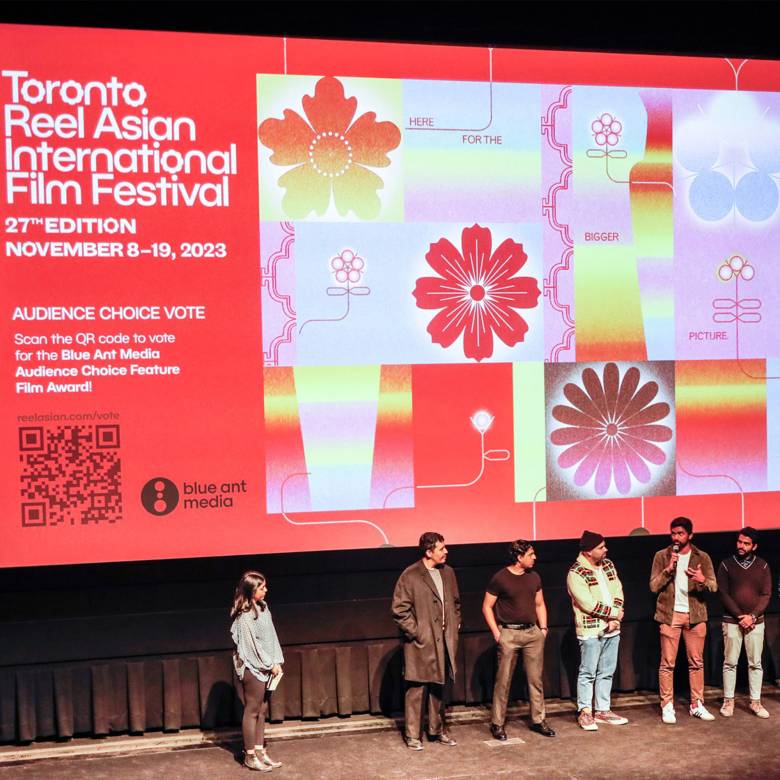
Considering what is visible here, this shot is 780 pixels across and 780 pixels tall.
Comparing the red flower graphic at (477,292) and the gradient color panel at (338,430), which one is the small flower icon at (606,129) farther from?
the gradient color panel at (338,430)

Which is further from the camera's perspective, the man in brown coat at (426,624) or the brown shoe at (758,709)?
the brown shoe at (758,709)

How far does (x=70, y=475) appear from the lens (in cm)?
688

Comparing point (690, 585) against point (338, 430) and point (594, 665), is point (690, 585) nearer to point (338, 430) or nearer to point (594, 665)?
point (594, 665)

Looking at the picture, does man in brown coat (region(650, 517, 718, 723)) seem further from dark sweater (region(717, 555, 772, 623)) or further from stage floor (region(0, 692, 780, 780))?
stage floor (region(0, 692, 780, 780))

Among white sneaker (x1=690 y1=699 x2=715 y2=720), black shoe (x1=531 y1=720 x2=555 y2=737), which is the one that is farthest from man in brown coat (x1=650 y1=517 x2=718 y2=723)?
black shoe (x1=531 y1=720 x2=555 y2=737)

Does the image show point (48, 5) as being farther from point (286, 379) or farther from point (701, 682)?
point (701, 682)

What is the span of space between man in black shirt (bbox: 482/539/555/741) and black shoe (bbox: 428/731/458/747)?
27 cm

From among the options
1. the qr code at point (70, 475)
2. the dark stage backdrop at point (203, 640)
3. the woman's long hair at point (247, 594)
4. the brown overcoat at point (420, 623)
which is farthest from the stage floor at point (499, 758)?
the qr code at point (70, 475)

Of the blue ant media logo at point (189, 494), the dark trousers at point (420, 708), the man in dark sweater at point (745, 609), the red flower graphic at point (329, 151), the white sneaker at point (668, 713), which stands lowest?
the white sneaker at point (668, 713)

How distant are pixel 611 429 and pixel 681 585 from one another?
1122 millimetres

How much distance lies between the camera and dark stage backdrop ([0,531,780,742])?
6898 mm

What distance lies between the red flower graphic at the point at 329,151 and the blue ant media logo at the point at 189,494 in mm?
1732

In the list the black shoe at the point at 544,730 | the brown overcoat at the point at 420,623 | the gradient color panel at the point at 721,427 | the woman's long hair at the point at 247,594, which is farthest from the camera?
the gradient color panel at the point at 721,427

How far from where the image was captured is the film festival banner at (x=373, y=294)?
6.86m
